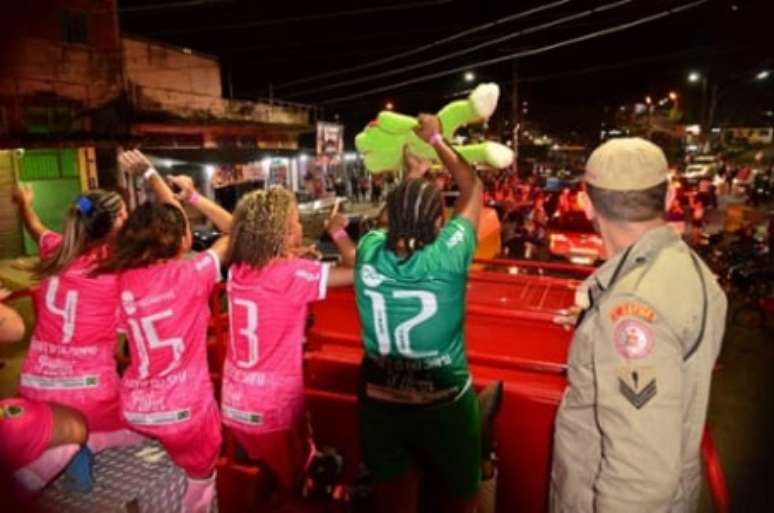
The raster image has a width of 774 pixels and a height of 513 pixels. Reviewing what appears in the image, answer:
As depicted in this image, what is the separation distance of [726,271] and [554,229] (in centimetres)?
386

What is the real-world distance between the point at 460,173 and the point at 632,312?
1.36 metres

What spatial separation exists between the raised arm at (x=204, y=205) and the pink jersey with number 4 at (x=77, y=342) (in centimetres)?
78

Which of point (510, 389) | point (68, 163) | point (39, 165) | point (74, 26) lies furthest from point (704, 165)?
point (510, 389)

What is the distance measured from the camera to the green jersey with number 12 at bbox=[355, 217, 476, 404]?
243 centimetres

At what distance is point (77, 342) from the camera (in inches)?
118

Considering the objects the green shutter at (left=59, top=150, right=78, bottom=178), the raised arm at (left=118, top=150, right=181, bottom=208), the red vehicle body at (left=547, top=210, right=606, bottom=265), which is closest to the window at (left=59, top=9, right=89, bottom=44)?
the green shutter at (left=59, top=150, right=78, bottom=178)

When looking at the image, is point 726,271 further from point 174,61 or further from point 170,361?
point 174,61

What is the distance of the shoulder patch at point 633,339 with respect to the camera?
1628 mm

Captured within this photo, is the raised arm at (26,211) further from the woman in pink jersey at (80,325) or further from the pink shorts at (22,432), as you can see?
the pink shorts at (22,432)

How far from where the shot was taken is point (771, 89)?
5406 cm

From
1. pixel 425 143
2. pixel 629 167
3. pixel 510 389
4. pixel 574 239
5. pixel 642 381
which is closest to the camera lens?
pixel 642 381

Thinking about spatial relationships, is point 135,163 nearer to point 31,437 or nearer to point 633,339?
point 31,437

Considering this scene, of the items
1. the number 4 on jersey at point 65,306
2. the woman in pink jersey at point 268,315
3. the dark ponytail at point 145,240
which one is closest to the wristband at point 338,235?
the woman in pink jersey at point 268,315

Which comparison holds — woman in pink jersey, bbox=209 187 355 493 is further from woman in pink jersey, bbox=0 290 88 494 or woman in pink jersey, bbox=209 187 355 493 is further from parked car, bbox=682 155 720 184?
parked car, bbox=682 155 720 184
